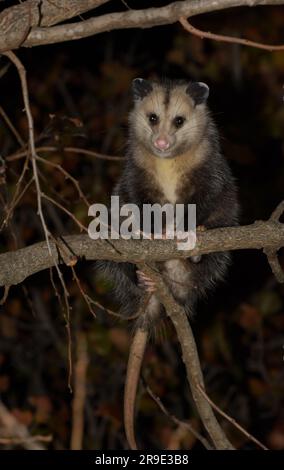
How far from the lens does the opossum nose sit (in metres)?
3.18

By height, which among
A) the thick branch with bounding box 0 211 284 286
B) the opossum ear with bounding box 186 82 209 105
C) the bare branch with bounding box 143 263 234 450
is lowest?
the bare branch with bounding box 143 263 234 450

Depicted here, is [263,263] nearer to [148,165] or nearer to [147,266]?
[148,165]

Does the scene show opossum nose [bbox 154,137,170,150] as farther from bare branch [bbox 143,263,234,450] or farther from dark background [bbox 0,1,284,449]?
dark background [bbox 0,1,284,449]

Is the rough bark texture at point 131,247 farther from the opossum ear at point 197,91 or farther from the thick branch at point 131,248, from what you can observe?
the opossum ear at point 197,91

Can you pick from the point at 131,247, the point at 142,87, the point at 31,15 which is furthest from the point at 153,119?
the point at 31,15

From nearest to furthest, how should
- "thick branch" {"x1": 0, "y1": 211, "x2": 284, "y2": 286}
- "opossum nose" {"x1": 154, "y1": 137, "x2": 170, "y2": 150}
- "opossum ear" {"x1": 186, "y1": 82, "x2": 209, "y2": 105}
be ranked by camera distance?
"thick branch" {"x1": 0, "y1": 211, "x2": 284, "y2": 286}
"opossum nose" {"x1": 154, "y1": 137, "x2": 170, "y2": 150}
"opossum ear" {"x1": 186, "y1": 82, "x2": 209, "y2": 105}

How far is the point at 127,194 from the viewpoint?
3.43 m

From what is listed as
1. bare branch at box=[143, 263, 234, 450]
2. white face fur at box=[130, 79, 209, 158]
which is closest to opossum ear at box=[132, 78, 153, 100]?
white face fur at box=[130, 79, 209, 158]

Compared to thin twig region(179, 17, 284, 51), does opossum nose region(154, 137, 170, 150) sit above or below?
above

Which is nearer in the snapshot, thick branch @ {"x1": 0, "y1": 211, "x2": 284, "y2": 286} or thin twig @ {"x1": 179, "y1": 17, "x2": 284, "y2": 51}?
thin twig @ {"x1": 179, "y1": 17, "x2": 284, "y2": 51}

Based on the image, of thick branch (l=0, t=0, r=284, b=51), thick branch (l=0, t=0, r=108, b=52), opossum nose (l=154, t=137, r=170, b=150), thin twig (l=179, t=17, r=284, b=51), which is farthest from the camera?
opossum nose (l=154, t=137, r=170, b=150)

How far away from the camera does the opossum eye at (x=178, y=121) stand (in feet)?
11.1

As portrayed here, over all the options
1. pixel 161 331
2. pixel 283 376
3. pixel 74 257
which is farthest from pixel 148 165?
pixel 283 376

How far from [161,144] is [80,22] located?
1.11 m
